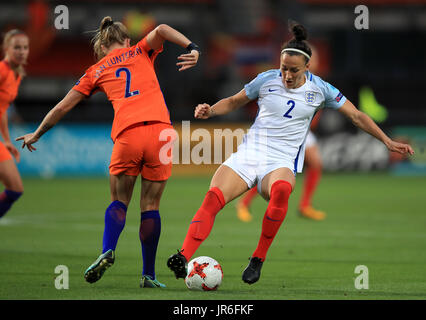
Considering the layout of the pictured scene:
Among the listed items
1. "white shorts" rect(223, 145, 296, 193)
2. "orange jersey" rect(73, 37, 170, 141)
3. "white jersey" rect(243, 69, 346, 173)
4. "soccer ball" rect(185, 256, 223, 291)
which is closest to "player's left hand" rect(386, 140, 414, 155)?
"white jersey" rect(243, 69, 346, 173)

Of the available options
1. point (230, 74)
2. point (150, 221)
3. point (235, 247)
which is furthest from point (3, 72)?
point (230, 74)

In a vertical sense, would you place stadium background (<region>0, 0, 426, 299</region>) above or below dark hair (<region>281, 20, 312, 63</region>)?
above

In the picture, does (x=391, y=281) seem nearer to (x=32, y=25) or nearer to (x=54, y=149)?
(x=54, y=149)

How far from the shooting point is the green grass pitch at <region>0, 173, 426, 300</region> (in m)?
6.20

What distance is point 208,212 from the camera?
6383 millimetres

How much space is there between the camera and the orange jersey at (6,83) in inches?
338

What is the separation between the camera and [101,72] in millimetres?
6363

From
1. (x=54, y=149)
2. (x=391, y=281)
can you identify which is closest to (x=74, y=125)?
(x=54, y=149)

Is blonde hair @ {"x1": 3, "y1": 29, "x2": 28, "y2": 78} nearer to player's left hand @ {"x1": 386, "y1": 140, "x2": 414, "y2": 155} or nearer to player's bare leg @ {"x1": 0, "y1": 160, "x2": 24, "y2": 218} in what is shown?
player's bare leg @ {"x1": 0, "y1": 160, "x2": 24, "y2": 218}

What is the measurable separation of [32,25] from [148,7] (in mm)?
5648

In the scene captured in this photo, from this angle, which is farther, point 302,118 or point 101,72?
point 302,118

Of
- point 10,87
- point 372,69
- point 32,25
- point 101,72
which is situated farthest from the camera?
point 372,69

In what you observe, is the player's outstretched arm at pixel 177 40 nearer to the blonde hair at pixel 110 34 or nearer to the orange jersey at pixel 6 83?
the blonde hair at pixel 110 34

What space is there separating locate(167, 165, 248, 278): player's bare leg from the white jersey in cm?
44
